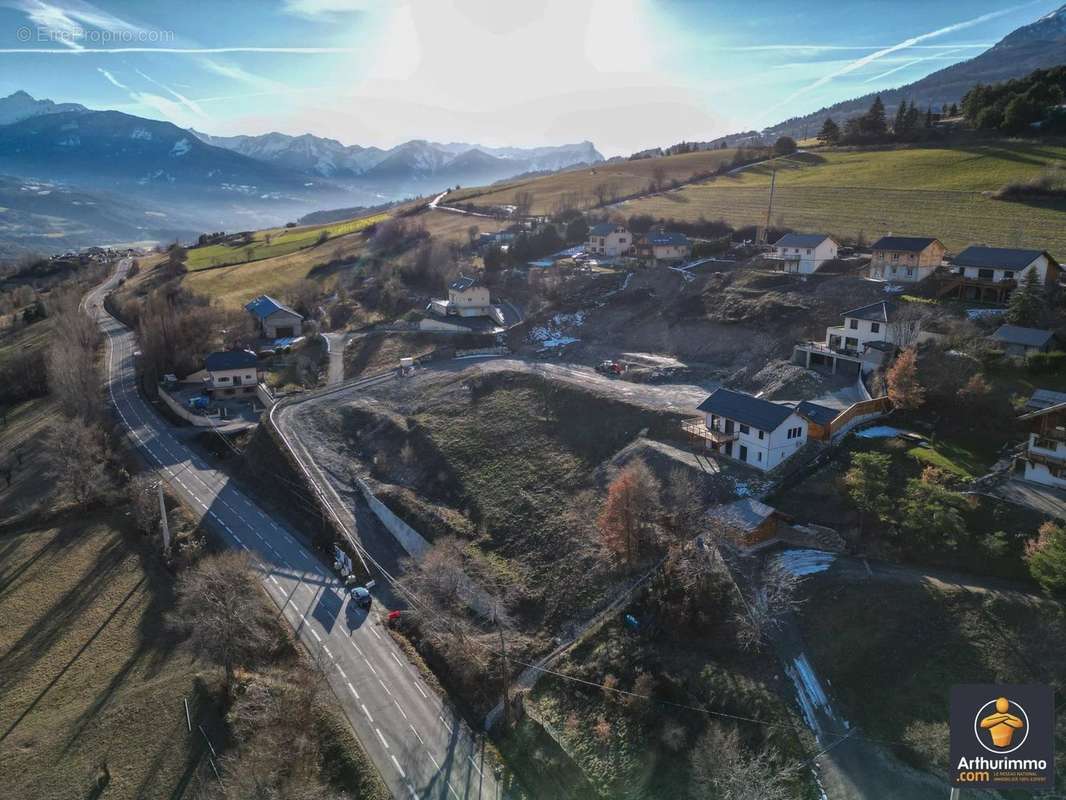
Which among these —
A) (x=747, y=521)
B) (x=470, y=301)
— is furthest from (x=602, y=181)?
(x=747, y=521)

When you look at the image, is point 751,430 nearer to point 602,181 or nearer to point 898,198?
point 898,198

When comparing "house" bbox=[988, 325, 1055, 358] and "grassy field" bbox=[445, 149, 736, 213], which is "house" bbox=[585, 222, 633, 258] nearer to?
"grassy field" bbox=[445, 149, 736, 213]

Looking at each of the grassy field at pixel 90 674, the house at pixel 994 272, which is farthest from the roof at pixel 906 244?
the grassy field at pixel 90 674

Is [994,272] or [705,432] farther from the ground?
[994,272]

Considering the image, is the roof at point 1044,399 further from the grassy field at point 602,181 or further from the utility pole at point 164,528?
the grassy field at point 602,181

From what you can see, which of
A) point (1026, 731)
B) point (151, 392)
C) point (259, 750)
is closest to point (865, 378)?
point (1026, 731)

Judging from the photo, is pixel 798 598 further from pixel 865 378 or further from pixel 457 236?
pixel 457 236
